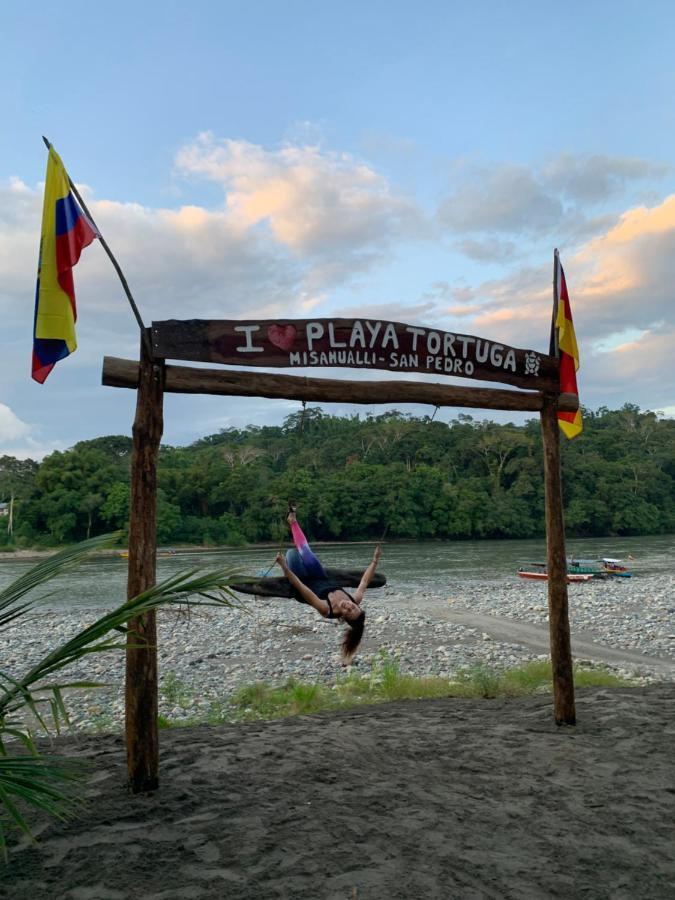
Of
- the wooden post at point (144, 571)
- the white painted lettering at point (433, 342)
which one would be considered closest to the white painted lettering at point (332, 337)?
the white painted lettering at point (433, 342)

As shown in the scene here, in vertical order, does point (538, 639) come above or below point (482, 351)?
below

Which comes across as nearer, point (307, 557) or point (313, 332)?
point (313, 332)

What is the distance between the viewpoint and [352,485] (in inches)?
467

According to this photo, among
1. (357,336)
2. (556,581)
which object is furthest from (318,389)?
(556,581)

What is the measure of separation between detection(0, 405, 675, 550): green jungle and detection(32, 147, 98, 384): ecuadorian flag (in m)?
2.07

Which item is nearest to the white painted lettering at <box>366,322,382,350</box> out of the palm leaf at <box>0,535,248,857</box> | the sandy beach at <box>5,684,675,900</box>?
the palm leaf at <box>0,535,248,857</box>

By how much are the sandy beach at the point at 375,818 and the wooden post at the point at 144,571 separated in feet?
0.73

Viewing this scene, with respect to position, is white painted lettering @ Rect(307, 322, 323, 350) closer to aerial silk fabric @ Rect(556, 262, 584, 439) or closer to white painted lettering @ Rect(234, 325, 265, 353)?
white painted lettering @ Rect(234, 325, 265, 353)

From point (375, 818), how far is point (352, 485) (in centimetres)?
795

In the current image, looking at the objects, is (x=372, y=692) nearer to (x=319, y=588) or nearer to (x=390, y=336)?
(x=319, y=588)

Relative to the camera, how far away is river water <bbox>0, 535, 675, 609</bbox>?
23.4 metres

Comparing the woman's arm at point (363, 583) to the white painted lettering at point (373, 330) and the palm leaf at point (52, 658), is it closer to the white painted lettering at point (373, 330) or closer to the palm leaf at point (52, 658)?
the white painted lettering at point (373, 330)

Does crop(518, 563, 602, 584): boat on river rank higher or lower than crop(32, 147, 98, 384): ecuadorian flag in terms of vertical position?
lower

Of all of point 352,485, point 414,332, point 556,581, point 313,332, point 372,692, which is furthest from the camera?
point 352,485
